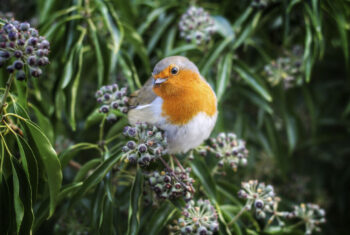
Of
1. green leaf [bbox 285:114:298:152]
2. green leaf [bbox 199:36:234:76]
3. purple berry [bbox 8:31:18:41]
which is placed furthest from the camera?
green leaf [bbox 285:114:298:152]

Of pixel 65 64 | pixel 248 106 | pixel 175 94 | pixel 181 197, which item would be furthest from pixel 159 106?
pixel 248 106

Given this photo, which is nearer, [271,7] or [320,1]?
[320,1]

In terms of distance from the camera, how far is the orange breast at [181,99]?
2.18 metres

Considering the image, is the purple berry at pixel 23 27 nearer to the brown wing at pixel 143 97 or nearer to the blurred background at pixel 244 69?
the blurred background at pixel 244 69

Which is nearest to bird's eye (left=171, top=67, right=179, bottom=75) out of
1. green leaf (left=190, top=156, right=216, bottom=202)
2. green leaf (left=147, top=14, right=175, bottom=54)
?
green leaf (left=190, top=156, right=216, bottom=202)

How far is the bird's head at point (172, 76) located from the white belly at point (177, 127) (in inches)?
3.2

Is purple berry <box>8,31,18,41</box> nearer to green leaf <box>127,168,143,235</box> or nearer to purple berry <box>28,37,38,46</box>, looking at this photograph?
purple berry <box>28,37,38,46</box>

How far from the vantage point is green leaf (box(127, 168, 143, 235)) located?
2.01 m

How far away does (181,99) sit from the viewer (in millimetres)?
2188

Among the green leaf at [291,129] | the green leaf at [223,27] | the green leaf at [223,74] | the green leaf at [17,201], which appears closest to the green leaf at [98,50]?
the green leaf at [223,74]

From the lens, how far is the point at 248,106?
12.0 feet

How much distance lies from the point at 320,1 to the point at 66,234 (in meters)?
2.31

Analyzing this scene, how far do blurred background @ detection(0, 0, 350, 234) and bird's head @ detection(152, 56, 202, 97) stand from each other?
0.43m

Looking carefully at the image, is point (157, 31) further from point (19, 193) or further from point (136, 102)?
point (19, 193)
